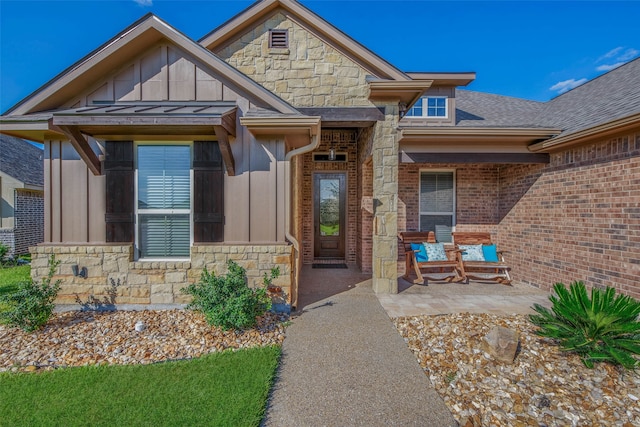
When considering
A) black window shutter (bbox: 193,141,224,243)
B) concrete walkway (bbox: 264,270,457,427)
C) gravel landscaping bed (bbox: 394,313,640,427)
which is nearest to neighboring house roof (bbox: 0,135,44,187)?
black window shutter (bbox: 193,141,224,243)

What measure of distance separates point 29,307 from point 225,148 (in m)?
3.39

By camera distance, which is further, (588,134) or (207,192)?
(588,134)

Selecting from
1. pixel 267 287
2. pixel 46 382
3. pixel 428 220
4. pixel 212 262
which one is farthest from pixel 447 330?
pixel 46 382

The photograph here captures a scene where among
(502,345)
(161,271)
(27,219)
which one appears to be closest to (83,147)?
(161,271)

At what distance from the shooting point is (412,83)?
5328mm

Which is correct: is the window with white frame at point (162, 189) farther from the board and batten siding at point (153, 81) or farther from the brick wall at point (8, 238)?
the brick wall at point (8, 238)

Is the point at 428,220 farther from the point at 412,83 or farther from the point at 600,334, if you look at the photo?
the point at 600,334

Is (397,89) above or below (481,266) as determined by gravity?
above

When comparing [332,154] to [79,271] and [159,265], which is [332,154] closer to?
[159,265]

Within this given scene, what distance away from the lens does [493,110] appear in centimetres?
881

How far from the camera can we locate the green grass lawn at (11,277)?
20.1 ft

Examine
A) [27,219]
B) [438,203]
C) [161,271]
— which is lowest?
[161,271]

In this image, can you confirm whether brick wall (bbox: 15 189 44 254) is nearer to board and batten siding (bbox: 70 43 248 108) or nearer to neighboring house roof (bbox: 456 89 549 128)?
board and batten siding (bbox: 70 43 248 108)

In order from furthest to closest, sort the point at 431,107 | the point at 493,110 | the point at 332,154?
the point at 493,110, the point at 332,154, the point at 431,107
